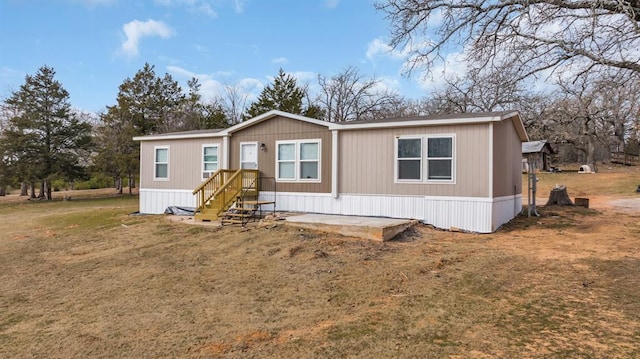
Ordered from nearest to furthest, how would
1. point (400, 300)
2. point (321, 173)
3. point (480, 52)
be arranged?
point (400, 300)
point (480, 52)
point (321, 173)

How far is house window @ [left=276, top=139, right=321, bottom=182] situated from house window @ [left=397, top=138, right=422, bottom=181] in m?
2.31

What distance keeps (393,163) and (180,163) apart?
7199 millimetres

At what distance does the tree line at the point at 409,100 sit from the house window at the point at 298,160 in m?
3.44

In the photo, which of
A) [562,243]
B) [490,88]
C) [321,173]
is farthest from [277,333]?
[490,88]

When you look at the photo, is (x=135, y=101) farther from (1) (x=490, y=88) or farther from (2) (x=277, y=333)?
(2) (x=277, y=333)

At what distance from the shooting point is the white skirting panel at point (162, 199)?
504 inches

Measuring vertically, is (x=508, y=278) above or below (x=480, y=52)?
below

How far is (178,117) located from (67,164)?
8.45m

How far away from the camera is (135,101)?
28.3m

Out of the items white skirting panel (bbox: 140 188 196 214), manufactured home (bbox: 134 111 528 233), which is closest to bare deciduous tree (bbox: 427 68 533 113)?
manufactured home (bbox: 134 111 528 233)

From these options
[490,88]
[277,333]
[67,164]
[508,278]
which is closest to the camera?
[277,333]

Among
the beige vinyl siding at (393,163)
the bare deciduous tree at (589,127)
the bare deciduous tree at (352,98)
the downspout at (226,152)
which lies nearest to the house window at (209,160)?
the downspout at (226,152)

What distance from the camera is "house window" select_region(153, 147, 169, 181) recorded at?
43.5ft

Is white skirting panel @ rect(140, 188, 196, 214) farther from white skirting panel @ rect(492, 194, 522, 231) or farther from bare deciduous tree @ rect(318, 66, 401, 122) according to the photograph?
bare deciduous tree @ rect(318, 66, 401, 122)
